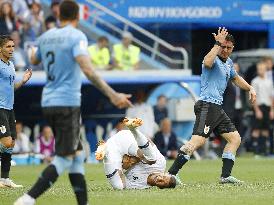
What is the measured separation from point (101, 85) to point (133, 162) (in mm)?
3662

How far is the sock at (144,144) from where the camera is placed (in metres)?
13.5

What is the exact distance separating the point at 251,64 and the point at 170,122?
13.2 ft

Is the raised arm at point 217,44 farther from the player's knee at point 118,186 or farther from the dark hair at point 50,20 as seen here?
the dark hair at point 50,20

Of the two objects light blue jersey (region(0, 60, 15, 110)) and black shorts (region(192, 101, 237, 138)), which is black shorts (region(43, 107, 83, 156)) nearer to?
black shorts (region(192, 101, 237, 138))

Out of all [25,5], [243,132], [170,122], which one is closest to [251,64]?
[243,132]

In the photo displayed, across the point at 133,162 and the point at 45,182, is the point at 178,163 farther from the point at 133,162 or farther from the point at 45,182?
the point at 45,182

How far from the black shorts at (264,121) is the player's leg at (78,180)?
1504 centimetres

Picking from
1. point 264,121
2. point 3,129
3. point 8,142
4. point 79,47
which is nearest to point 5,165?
point 8,142

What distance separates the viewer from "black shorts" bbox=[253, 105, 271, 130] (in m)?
25.5

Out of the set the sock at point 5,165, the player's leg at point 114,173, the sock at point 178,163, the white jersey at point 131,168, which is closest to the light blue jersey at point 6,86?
the sock at point 5,165

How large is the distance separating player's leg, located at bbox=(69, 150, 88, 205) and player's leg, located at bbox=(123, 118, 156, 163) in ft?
7.92

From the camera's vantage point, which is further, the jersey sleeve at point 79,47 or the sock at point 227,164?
the sock at point 227,164

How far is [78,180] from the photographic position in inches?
424

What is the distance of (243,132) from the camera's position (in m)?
26.9
